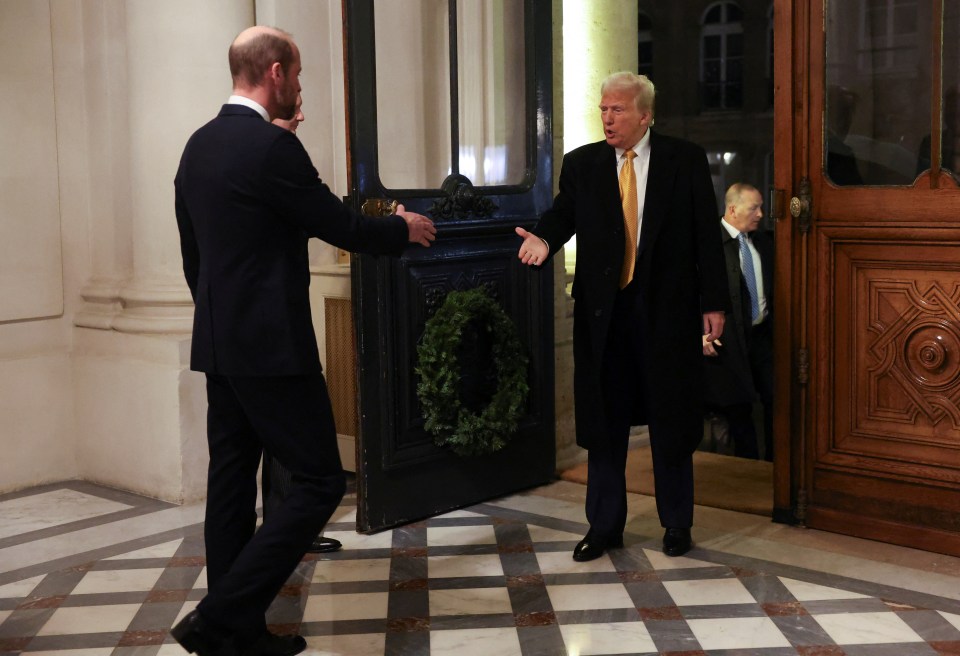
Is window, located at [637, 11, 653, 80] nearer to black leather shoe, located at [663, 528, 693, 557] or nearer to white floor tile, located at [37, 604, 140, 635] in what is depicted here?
black leather shoe, located at [663, 528, 693, 557]

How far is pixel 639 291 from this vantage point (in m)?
4.04

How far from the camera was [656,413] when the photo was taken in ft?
13.3

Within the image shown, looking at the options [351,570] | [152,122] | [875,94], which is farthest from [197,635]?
[875,94]

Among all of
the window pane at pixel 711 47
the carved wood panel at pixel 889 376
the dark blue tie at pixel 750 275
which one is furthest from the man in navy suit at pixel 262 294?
the window pane at pixel 711 47

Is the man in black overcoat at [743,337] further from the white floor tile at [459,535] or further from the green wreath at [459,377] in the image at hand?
the white floor tile at [459,535]

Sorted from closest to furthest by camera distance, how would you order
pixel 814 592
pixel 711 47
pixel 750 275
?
pixel 814 592, pixel 750 275, pixel 711 47

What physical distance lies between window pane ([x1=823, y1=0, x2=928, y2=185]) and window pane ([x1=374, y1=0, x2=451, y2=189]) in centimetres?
149

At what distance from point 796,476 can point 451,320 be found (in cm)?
141

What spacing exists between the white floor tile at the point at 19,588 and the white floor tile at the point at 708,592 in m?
2.07

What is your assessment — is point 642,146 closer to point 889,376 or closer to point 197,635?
point 889,376

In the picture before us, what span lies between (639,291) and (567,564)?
3.13 feet

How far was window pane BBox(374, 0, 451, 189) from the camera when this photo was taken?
480cm

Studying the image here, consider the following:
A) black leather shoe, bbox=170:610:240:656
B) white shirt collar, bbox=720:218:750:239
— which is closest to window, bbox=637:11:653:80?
white shirt collar, bbox=720:218:750:239

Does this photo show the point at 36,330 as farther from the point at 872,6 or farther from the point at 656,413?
the point at 872,6
